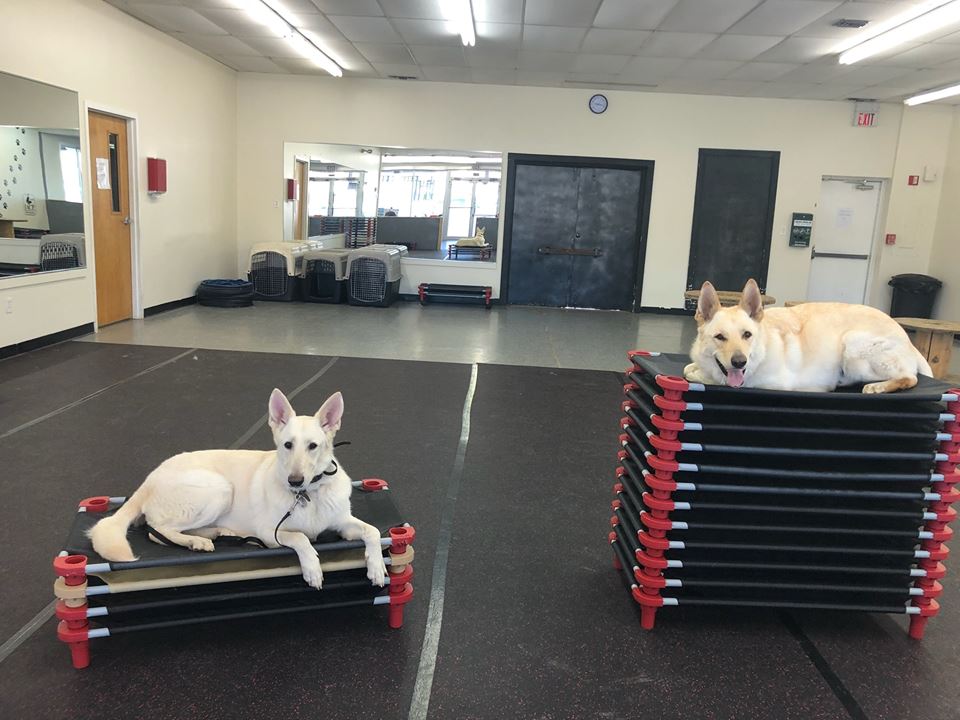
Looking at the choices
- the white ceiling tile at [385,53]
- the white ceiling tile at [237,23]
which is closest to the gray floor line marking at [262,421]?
the white ceiling tile at [237,23]

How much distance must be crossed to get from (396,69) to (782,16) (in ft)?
17.5

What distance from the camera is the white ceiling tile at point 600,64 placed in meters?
8.62

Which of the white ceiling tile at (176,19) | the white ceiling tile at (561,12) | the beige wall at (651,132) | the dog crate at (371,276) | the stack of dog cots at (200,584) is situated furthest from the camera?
the beige wall at (651,132)

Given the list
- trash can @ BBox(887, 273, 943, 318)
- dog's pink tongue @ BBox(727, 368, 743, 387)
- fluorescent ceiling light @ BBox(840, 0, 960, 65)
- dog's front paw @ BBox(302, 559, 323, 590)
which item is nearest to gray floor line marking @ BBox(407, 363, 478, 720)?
dog's front paw @ BBox(302, 559, 323, 590)

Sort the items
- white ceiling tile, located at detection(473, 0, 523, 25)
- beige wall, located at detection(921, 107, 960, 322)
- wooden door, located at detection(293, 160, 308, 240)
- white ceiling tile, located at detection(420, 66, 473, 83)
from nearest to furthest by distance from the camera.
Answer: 1. white ceiling tile, located at detection(473, 0, 523, 25)
2. white ceiling tile, located at detection(420, 66, 473, 83)
3. beige wall, located at detection(921, 107, 960, 322)
4. wooden door, located at detection(293, 160, 308, 240)

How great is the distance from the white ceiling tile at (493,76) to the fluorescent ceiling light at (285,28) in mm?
2012

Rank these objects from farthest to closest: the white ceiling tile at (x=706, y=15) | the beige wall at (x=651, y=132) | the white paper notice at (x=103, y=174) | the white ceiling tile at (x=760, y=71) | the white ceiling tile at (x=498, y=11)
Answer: the beige wall at (x=651, y=132) < the white ceiling tile at (x=760, y=71) < the white paper notice at (x=103, y=174) < the white ceiling tile at (x=498, y=11) < the white ceiling tile at (x=706, y=15)

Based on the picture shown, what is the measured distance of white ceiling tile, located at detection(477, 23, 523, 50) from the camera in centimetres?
758

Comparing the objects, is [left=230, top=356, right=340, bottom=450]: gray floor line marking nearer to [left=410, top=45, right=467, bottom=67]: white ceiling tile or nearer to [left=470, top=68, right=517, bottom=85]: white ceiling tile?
[left=410, top=45, right=467, bottom=67]: white ceiling tile

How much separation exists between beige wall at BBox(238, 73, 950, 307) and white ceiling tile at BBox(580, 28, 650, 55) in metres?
2.31

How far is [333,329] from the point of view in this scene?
8.36m

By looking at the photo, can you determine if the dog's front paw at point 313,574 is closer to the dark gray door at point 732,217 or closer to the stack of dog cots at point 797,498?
the stack of dog cots at point 797,498

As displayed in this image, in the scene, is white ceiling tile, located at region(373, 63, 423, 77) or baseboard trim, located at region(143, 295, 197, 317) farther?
white ceiling tile, located at region(373, 63, 423, 77)

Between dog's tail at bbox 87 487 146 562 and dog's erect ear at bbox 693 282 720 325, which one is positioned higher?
dog's erect ear at bbox 693 282 720 325
